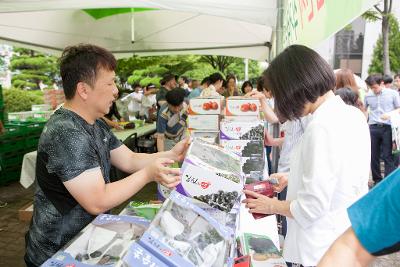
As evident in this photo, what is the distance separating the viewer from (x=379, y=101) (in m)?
5.98

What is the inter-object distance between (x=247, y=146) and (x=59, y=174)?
1973 mm

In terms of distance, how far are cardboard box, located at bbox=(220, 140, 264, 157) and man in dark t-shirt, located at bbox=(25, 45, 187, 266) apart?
5.33ft

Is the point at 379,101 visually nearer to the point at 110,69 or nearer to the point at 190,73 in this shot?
the point at 110,69

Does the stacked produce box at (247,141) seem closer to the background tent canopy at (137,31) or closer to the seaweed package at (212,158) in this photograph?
the seaweed package at (212,158)

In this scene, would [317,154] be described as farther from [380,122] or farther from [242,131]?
[380,122]

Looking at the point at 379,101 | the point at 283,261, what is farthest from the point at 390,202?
the point at 379,101

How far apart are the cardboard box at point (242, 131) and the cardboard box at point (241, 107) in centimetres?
25

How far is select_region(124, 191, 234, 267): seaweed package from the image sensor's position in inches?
34.8

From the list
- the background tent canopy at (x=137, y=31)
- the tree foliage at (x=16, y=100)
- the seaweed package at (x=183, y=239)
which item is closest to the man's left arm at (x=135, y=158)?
Answer: the seaweed package at (x=183, y=239)

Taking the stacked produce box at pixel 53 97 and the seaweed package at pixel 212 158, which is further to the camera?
the stacked produce box at pixel 53 97

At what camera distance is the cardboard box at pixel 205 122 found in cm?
A: 333

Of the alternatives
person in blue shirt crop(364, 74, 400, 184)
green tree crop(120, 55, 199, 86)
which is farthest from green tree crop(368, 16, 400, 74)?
person in blue shirt crop(364, 74, 400, 184)

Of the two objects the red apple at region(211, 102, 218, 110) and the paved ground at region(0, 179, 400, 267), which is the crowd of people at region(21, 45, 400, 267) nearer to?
the red apple at region(211, 102, 218, 110)

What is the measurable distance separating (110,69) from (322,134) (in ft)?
2.86
